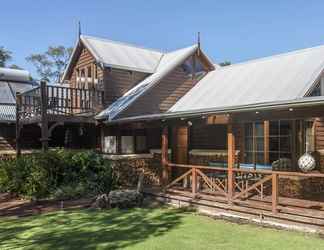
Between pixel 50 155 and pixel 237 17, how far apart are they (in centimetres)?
1200

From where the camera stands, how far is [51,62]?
45062 mm

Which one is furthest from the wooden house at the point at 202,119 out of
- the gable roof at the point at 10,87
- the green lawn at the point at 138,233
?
the gable roof at the point at 10,87

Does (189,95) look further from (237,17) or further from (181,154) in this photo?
(237,17)

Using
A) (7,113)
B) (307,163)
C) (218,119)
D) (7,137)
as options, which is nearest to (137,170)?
(218,119)

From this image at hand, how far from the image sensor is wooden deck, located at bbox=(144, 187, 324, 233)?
21.1 ft

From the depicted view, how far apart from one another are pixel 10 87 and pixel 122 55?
25.4 feet

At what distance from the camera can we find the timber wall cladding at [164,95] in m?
13.3

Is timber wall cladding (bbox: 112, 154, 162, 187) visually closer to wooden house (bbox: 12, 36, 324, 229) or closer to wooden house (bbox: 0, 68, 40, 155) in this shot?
wooden house (bbox: 12, 36, 324, 229)

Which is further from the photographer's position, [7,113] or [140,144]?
[7,113]

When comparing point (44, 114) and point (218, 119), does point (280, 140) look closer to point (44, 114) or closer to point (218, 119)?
point (218, 119)

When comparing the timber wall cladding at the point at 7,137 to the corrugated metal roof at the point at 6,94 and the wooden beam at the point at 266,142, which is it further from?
the wooden beam at the point at 266,142

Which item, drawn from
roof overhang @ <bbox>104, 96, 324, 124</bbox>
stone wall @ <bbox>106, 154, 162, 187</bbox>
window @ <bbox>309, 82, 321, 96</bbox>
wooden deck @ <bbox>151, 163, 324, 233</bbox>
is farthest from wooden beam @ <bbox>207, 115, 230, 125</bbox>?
stone wall @ <bbox>106, 154, 162, 187</bbox>

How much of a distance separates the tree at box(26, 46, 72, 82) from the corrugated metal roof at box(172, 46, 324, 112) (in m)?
34.0

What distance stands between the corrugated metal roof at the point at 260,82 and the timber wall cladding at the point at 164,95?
1.33ft
